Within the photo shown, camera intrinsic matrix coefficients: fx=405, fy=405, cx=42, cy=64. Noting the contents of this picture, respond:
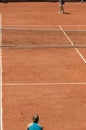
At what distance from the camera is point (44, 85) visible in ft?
65.2

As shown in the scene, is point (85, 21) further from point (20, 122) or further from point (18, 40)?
point (20, 122)

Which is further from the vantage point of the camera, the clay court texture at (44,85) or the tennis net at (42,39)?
the tennis net at (42,39)

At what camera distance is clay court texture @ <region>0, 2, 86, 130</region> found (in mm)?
15953

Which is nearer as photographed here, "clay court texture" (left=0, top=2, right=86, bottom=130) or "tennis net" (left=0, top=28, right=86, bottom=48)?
"clay court texture" (left=0, top=2, right=86, bottom=130)

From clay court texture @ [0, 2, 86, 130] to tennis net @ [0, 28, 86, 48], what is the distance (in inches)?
4.6

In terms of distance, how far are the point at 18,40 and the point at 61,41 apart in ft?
10.1

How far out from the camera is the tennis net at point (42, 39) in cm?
2783

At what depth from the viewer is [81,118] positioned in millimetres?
16031

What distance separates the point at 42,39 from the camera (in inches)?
1164

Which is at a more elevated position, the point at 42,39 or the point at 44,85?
the point at 44,85

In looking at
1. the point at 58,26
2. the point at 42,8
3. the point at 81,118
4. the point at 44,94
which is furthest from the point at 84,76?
the point at 42,8

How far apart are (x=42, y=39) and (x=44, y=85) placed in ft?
33.2

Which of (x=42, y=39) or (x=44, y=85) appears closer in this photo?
(x=44, y=85)

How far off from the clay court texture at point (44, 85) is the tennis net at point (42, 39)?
12cm
